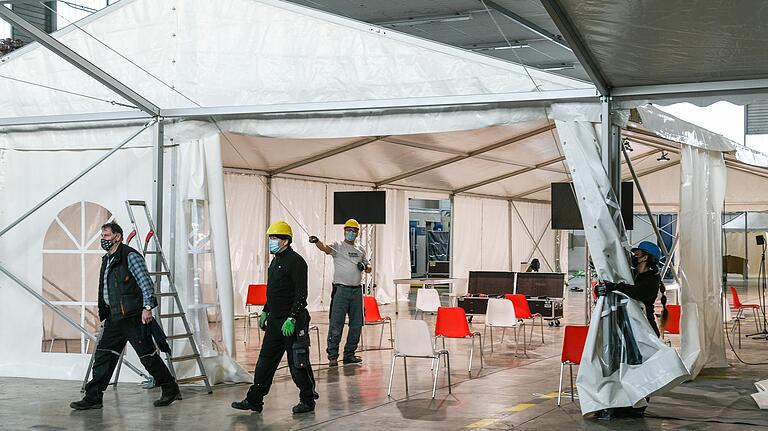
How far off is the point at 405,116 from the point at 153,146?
265 cm

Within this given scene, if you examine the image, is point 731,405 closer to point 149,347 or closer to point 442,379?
point 442,379

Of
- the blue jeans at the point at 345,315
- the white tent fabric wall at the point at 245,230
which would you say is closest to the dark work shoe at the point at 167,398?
the blue jeans at the point at 345,315

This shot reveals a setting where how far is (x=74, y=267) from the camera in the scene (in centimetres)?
938

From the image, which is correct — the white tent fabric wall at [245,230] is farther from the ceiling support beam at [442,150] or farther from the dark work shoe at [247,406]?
the dark work shoe at [247,406]

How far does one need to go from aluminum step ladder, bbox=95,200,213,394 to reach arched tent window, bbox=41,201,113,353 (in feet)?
2.24

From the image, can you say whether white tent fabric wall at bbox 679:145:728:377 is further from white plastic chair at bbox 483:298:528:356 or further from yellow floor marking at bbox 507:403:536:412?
yellow floor marking at bbox 507:403:536:412

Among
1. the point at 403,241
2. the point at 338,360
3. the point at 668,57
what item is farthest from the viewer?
the point at 403,241

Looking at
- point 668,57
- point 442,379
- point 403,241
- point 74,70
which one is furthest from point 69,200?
point 403,241

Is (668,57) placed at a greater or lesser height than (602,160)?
greater

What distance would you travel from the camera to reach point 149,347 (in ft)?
24.2

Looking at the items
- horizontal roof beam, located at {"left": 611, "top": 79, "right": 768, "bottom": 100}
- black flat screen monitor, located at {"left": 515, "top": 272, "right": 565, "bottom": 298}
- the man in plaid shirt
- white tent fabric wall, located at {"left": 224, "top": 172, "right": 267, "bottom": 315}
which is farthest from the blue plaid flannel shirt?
black flat screen monitor, located at {"left": 515, "top": 272, "right": 565, "bottom": 298}

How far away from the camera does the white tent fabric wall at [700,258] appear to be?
9.45 meters

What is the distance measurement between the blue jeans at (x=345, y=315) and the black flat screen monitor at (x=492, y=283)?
5.42m

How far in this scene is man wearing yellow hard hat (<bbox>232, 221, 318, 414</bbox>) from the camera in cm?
698
